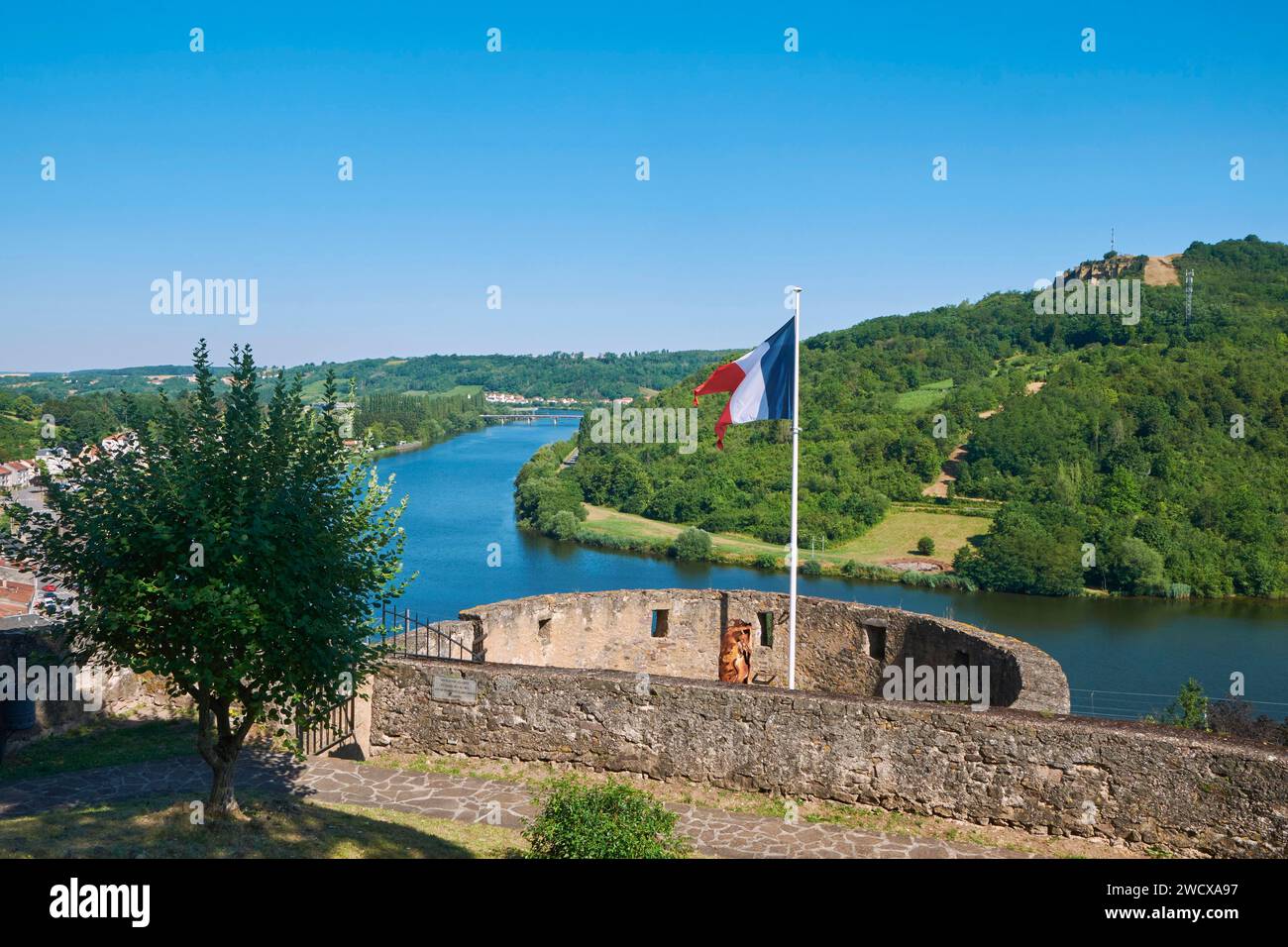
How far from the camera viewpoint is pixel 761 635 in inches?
571

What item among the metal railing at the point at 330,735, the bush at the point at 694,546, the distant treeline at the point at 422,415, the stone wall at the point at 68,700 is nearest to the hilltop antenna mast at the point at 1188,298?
the bush at the point at 694,546

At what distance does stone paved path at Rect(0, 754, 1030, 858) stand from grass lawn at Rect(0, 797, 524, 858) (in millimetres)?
398

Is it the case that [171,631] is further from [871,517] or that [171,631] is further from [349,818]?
[871,517]

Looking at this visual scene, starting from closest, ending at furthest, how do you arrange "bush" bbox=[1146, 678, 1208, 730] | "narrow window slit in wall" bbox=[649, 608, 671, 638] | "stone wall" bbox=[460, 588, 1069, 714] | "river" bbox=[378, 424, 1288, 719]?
"stone wall" bbox=[460, 588, 1069, 714] → "narrow window slit in wall" bbox=[649, 608, 671, 638] → "bush" bbox=[1146, 678, 1208, 730] → "river" bbox=[378, 424, 1288, 719]

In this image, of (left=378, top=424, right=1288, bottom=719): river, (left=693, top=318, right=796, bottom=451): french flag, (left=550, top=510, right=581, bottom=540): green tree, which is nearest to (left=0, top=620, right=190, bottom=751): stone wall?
(left=693, top=318, right=796, bottom=451): french flag

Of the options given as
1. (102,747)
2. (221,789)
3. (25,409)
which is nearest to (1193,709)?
(221,789)

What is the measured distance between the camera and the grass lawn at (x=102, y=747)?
9.87 metres

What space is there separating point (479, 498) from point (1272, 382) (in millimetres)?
54664

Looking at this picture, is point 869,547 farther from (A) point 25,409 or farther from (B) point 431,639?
(A) point 25,409

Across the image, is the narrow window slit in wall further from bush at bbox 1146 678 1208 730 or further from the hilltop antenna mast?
the hilltop antenna mast

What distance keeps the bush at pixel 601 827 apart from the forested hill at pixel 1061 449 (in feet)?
153

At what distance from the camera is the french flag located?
1206 centimetres

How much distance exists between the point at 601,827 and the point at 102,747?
21.0ft

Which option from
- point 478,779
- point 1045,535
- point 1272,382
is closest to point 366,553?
point 478,779
